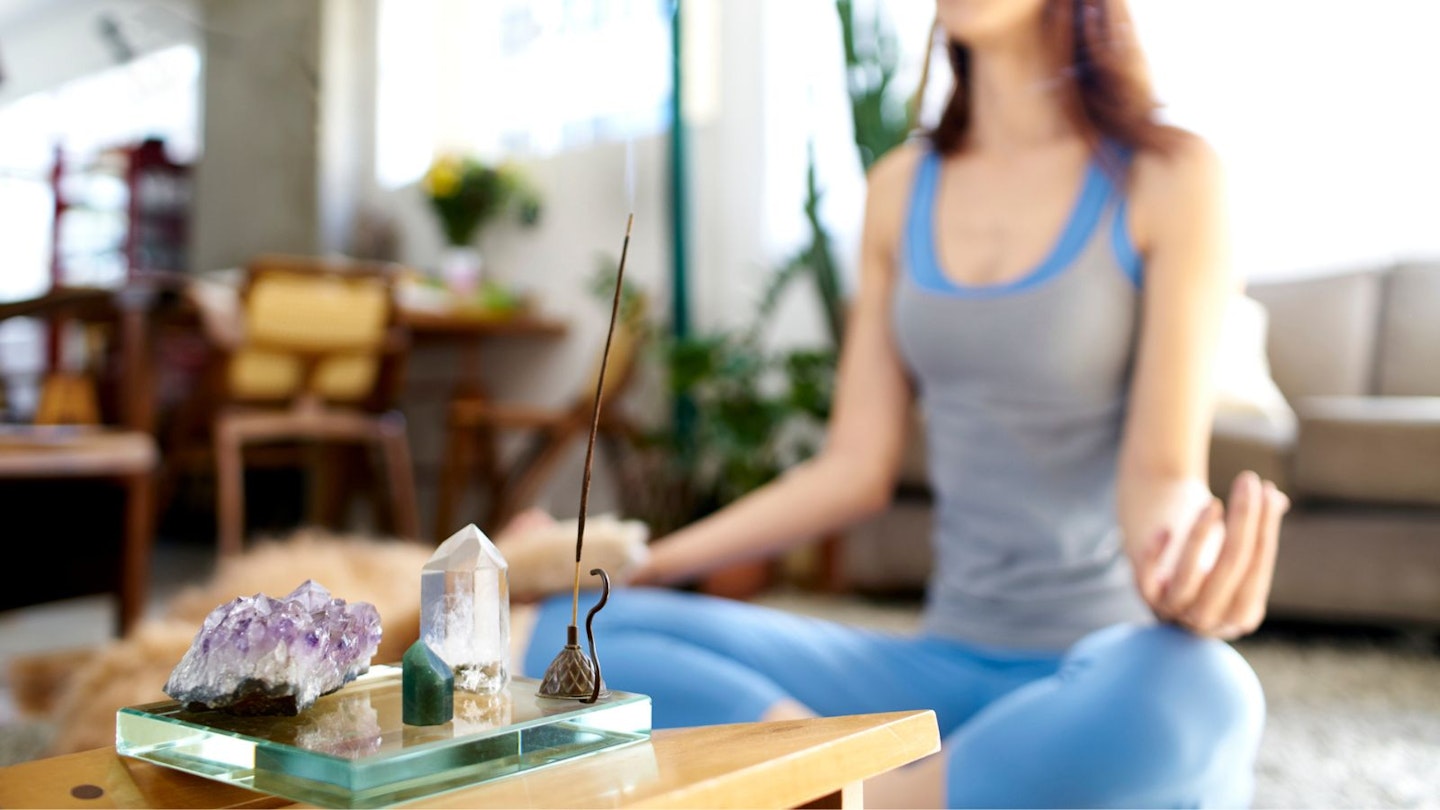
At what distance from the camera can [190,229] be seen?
422 millimetres

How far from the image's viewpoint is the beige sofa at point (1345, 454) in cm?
148

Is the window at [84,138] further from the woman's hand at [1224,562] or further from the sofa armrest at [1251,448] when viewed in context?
the sofa armrest at [1251,448]

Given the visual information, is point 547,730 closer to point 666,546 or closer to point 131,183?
point 131,183

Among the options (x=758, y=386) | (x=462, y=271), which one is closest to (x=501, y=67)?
(x=758, y=386)

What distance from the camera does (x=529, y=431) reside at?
8.50 ft

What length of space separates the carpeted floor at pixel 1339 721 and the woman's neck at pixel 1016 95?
0.48 m

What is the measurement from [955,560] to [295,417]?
3.01ft

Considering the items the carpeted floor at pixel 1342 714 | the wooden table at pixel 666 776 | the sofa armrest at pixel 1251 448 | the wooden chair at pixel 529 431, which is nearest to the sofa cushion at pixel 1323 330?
the sofa armrest at pixel 1251 448

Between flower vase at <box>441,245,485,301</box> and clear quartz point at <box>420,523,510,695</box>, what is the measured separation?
232cm

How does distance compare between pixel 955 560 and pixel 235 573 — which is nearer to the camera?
pixel 955 560

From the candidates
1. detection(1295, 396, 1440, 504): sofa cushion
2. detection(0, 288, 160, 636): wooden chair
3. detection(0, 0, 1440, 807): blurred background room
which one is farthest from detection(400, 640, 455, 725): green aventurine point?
detection(1295, 396, 1440, 504): sofa cushion

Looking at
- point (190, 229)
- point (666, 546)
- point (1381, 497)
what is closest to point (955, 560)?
point (666, 546)

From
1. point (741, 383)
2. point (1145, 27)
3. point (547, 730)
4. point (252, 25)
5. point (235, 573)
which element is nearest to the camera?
point (547, 730)

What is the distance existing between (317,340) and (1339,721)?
1491mm
